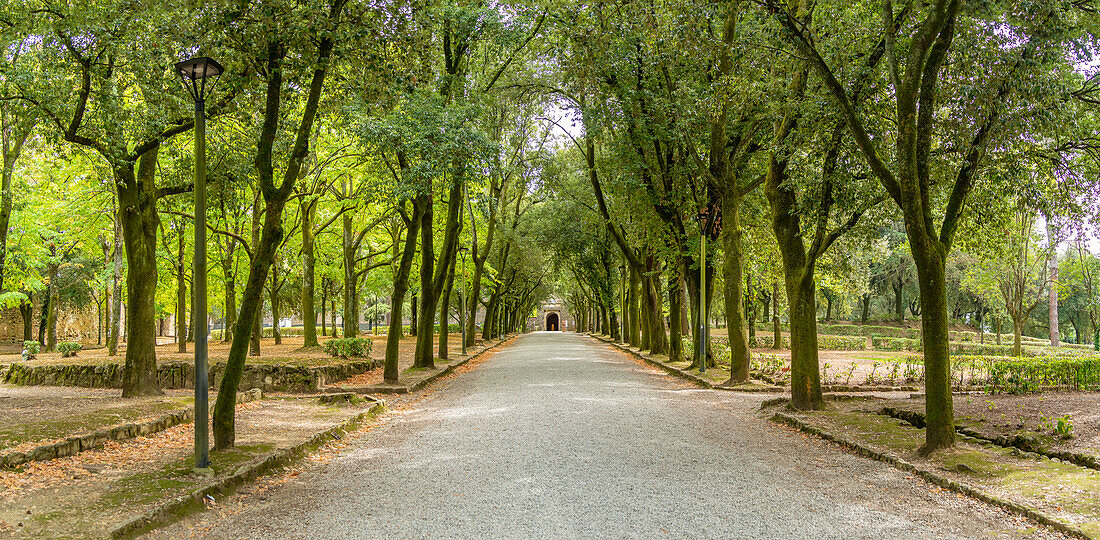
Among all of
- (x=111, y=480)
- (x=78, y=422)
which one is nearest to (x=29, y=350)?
(x=78, y=422)

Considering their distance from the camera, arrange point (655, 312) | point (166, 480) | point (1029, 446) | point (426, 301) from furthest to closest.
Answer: point (655, 312) < point (426, 301) < point (1029, 446) < point (166, 480)

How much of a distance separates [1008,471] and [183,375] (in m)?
14.3

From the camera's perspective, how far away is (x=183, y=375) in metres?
14.2

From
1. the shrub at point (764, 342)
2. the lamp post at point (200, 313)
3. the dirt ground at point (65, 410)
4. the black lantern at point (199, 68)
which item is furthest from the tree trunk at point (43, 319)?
the shrub at point (764, 342)

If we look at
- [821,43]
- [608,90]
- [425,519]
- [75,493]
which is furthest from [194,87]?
[608,90]

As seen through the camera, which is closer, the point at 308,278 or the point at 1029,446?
the point at 1029,446

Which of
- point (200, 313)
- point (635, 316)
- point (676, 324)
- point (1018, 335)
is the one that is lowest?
point (1018, 335)

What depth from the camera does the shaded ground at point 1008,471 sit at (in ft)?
16.8

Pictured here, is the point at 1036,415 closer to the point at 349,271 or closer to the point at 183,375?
the point at 183,375

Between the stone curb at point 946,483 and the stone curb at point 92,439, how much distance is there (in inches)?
331

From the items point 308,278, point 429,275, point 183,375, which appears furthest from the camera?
point 308,278

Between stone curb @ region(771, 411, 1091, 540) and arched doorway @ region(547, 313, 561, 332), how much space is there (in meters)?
106

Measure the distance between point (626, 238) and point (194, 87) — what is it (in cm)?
2097

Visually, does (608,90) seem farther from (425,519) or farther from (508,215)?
(508,215)
